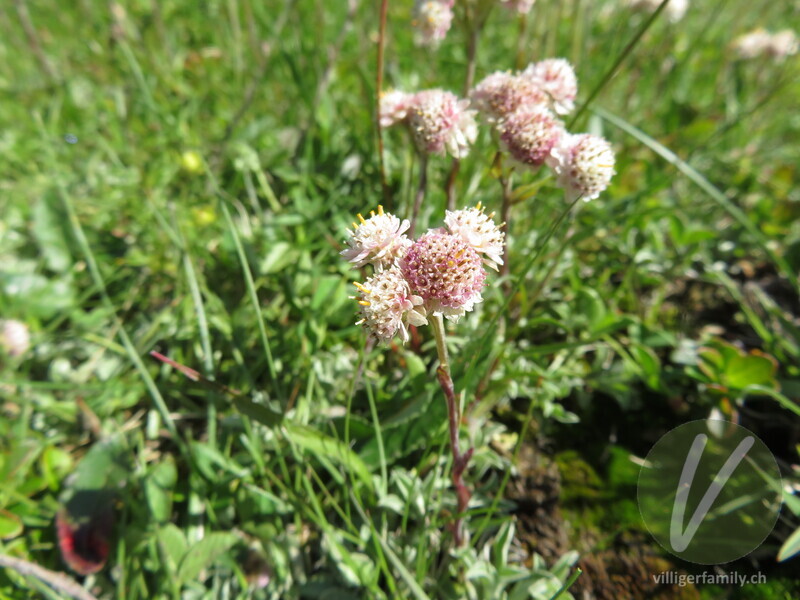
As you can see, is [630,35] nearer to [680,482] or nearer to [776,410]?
[776,410]

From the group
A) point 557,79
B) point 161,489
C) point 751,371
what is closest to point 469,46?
point 557,79

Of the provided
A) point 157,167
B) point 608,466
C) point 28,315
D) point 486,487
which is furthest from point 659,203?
point 28,315

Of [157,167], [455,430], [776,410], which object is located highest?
[157,167]

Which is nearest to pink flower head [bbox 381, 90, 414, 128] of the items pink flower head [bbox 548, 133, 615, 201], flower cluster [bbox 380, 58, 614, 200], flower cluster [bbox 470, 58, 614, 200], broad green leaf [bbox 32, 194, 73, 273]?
flower cluster [bbox 380, 58, 614, 200]

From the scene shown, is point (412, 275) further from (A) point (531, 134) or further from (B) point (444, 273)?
(A) point (531, 134)

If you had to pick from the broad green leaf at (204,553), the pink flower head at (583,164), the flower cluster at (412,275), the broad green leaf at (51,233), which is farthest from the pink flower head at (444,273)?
the broad green leaf at (51,233)

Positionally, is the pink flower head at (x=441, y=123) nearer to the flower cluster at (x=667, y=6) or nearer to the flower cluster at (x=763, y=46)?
the flower cluster at (x=667, y=6)

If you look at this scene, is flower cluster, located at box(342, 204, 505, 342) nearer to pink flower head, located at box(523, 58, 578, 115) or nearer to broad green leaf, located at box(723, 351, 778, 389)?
pink flower head, located at box(523, 58, 578, 115)
